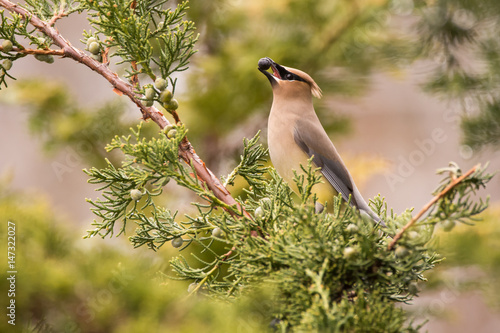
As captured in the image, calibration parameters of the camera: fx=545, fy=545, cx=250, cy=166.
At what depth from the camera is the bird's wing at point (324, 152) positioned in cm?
130

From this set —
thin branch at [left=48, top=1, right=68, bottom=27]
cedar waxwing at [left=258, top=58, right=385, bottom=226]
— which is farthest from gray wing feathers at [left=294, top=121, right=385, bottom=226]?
thin branch at [left=48, top=1, right=68, bottom=27]

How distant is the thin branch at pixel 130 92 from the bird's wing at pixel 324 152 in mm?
496

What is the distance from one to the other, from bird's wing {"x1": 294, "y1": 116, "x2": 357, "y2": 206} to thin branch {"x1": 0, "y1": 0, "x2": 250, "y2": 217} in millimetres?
496

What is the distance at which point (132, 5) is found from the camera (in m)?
0.90

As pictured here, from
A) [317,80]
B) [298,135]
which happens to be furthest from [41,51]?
[317,80]

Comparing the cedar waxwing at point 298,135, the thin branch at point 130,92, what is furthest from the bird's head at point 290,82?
the thin branch at point 130,92

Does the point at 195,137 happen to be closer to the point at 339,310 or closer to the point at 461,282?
the point at 461,282

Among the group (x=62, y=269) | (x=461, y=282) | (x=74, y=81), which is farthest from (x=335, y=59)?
(x=74, y=81)

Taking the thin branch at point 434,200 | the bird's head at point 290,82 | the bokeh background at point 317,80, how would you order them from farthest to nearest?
the bokeh background at point 317,80, the bird's head at point 290,82, the thin branch at point 434,200

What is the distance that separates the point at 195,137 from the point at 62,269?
837 millimetres

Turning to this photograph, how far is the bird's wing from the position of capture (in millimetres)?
1299

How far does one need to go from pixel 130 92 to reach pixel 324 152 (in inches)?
24.8

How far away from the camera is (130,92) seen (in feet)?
2.76

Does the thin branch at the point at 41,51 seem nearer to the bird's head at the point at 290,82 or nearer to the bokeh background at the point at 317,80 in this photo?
the bird's head at the point at 290,82
